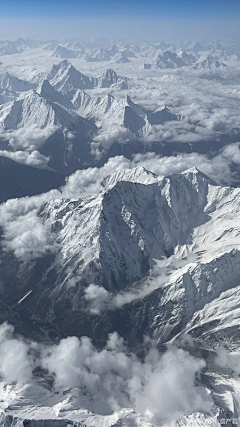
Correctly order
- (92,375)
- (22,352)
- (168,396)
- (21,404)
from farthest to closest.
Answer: (22,352)
(92,375)
(168,396)
(21,404)

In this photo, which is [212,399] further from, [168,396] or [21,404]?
[21,404]

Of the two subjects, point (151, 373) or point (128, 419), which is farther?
point (151, 373)

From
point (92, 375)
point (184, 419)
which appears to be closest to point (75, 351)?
point (92, 375)

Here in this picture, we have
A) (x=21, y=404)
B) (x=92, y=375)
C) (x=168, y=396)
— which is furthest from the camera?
(x=92, y=375)

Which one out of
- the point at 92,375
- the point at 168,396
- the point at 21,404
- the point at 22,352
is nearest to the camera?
the point at 21,404

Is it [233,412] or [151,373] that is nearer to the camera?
[233,412]

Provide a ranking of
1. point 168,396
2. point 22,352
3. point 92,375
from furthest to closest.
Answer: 1. point 22,352
2. point 92,375
3. point 168,396

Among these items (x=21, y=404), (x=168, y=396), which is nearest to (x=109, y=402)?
(x=168, y=396)

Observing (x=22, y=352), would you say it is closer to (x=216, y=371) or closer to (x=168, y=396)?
(x=168, y=396)

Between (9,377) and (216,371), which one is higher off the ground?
A: (9,377)
